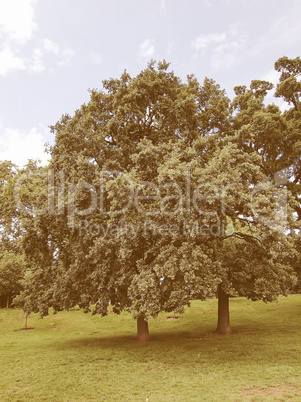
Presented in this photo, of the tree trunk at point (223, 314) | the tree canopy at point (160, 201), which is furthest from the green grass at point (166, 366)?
the tree canopy at point (160, 201)

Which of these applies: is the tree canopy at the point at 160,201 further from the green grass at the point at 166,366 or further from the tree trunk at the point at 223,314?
the green grass at the point at 166,366

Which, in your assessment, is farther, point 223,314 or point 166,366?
point 223,314

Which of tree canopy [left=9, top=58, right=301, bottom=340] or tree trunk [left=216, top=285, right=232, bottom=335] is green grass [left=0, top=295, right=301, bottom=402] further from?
tree canopy [left=9, top=58, right=301, bottom=340]

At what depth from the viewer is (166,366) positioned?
52.6 feet

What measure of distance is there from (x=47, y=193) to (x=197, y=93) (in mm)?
14442

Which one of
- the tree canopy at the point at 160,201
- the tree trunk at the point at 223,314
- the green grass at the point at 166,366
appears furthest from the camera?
the tree trunk at the point at 223,314

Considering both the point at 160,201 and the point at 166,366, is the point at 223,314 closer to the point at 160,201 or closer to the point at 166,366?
the point at 166,366

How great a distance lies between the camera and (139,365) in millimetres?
16375

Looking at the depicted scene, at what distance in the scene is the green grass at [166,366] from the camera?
12.0 m

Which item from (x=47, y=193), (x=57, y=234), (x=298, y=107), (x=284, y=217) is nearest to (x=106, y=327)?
(x=57, y=234)

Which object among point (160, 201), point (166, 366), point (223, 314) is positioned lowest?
point (166, 366)

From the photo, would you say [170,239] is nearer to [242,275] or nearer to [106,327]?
[242,275]

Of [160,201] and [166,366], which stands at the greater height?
[160,201]

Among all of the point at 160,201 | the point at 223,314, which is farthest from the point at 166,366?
the point at 223,314
